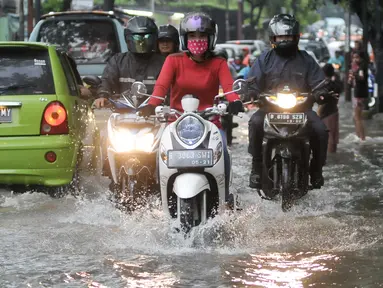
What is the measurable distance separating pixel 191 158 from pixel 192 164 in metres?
0.04

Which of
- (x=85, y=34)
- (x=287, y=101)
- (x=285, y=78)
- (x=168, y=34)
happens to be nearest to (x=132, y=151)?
(x=287, y=101)

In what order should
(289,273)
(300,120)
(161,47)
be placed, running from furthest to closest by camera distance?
(161,47) → (300,120) → (289,273)

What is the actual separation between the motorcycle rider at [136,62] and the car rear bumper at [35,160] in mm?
719

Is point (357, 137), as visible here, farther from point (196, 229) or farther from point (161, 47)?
point (196, 229)

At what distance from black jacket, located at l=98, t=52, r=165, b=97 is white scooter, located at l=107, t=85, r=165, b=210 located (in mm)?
1144

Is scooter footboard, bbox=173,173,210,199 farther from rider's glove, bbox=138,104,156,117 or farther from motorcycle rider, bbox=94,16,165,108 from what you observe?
motorcycle rider, bbox=94,16,165,108

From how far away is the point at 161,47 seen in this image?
454 inches

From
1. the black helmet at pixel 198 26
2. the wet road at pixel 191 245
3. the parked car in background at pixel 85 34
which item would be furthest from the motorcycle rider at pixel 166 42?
the parked car in background at pixel 85 34

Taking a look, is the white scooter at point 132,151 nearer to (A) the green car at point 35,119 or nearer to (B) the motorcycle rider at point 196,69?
(B) the motorcycle rider at point 196,69

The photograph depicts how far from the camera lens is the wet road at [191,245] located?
7250 mm

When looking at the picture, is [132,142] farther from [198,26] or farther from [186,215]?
[186,215]

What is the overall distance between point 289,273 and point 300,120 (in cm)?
267

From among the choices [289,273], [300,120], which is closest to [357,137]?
[300,120]

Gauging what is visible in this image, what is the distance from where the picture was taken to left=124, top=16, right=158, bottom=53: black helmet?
1067cm
